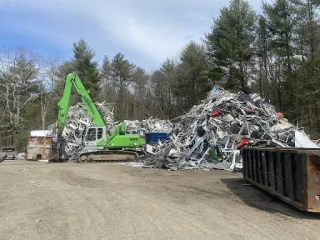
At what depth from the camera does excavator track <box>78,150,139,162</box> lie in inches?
957

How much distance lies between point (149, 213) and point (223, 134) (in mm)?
11801

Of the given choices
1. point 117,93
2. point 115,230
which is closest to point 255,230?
point 115,230

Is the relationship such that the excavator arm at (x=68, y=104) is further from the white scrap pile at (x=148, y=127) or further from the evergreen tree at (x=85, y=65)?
the evergreen tree at (x=85, y=65)

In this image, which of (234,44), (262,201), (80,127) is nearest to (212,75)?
(234,44)

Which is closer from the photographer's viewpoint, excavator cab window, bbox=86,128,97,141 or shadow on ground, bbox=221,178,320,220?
shadow on ground, bbox=221,178,320,220

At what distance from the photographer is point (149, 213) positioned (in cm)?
780

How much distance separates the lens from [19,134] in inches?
1813

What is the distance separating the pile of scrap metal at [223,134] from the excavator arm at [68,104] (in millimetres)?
5688

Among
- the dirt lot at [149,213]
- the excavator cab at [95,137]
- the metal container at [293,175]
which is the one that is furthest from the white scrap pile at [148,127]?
the metal container at [293,175]

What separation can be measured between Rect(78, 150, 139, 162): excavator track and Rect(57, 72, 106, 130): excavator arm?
2064mm

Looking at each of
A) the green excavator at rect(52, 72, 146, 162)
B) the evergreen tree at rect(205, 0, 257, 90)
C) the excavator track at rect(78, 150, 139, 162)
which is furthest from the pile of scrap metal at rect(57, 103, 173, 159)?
the evergreen tree at rect(205, 0, 257, 90)

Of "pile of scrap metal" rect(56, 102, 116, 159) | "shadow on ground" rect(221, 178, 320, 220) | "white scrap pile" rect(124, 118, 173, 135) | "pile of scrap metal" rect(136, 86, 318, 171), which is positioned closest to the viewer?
"shadow on ground" rect(221, 178, 320, 220)

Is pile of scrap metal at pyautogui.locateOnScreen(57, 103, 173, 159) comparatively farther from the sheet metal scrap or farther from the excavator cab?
the excavator cab

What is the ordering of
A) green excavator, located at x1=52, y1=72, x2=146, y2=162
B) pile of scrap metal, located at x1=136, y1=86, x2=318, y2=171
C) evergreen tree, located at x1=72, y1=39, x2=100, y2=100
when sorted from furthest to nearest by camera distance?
evergreen tree, located at x1=72, y1=39, x2=100, y2=100 → green excavator, located at x1=52, y1=72, x2=146, y2=162 → pile of scrap metal, located at x1=136, y1=86, x2=318, y2=171
